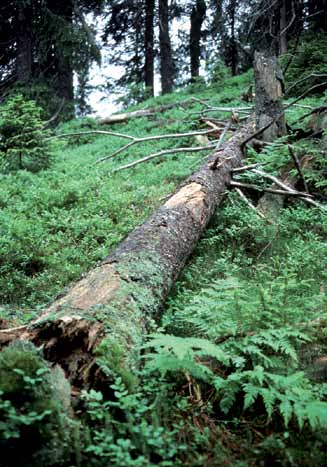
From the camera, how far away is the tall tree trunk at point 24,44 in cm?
1703

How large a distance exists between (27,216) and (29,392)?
514cm

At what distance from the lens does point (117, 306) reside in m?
2.94

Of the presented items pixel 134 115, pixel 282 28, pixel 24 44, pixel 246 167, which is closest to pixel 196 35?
pixel 282 28

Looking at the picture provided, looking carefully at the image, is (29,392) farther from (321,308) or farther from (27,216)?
(27,216)

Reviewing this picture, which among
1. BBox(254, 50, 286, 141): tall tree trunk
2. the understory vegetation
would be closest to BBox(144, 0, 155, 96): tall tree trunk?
BBox(254, 50, 286, 141): tall tree trunk

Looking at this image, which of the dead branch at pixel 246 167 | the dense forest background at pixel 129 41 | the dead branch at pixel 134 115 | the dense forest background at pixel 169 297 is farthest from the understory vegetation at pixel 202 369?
the dead branch at pixel 134 115

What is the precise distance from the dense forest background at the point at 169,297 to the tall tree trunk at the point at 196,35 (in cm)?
1302

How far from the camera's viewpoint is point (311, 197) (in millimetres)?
5898

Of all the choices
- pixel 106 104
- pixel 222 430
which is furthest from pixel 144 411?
pixel 106 104

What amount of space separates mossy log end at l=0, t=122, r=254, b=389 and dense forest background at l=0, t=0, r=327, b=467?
0.01 m

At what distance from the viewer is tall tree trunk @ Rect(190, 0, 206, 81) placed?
76.6ft

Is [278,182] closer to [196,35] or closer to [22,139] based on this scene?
[22,139]

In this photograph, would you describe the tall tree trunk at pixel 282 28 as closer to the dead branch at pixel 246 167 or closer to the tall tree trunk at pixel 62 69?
the tall tree trunk at pixel 62 69

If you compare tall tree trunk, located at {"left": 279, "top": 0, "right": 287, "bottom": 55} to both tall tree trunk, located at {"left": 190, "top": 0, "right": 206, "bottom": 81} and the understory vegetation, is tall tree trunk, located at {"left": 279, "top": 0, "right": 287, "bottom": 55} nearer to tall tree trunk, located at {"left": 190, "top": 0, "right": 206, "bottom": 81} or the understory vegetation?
tall tree trunk, located at {"left": 190, "top": 0, "right": 206, "bottom": 81}
